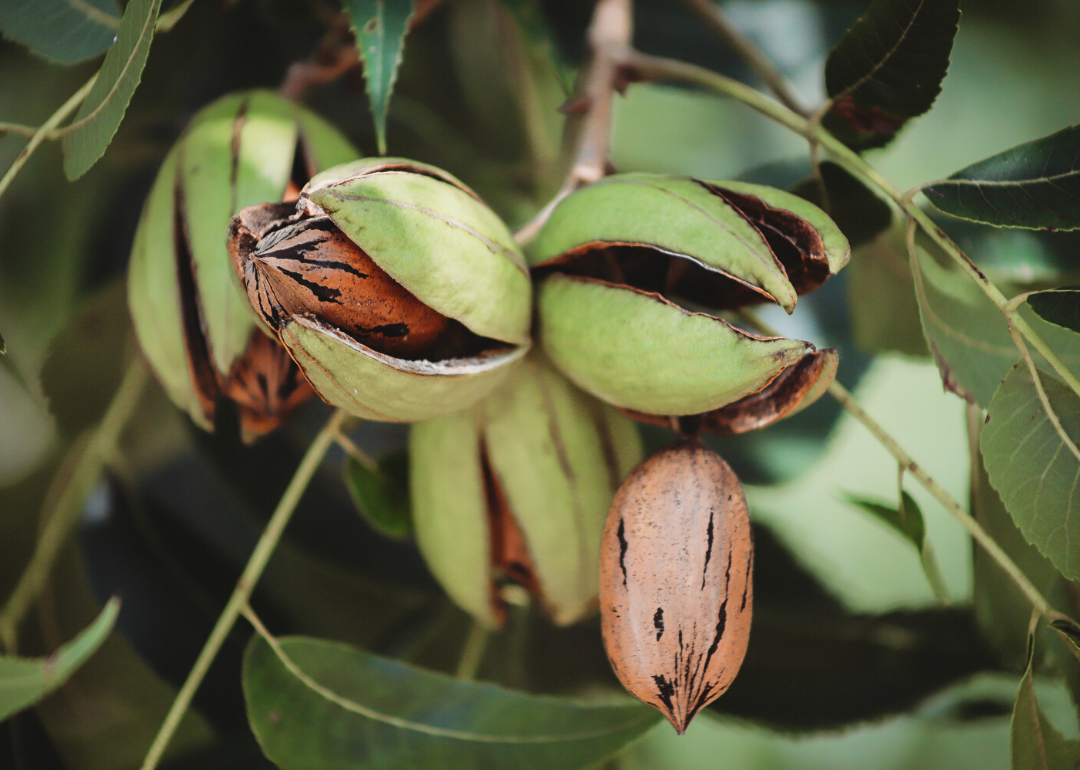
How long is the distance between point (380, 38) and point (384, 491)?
27cm

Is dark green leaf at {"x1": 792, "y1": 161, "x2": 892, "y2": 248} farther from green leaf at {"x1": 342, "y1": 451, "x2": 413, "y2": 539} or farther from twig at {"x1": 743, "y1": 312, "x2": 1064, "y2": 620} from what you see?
green leaf at {"x1": 342, "y1": 451, "x2": 413, "y2": 539}

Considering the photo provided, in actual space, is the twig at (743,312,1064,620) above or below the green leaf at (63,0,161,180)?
below

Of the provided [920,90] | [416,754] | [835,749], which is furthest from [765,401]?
[835,749]

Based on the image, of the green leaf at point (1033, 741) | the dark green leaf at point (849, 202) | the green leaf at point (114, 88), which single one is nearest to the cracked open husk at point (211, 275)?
the green leaf at point (114, 88)

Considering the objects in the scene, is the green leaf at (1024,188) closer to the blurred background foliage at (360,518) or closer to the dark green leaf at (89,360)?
the blurred background foliage at (360,518)

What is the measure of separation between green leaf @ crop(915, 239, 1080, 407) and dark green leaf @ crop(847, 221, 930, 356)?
0.06 m

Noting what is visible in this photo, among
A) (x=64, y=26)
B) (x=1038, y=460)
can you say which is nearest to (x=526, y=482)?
(x=1038, y=460)

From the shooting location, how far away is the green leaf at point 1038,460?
355mm

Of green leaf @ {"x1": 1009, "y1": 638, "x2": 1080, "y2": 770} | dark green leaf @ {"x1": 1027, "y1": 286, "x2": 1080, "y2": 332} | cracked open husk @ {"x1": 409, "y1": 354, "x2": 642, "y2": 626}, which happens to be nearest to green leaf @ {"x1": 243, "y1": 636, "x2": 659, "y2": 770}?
cracked open husk @ {"x1": 409, "y1": 354, "x2": 642, "y2": 626}

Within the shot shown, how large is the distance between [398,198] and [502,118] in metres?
0.53

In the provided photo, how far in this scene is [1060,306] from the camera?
0.37 m

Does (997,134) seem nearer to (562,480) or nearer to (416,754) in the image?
(562,480)

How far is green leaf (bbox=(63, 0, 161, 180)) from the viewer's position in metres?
0.37

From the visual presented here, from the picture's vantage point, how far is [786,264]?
0.38 m
